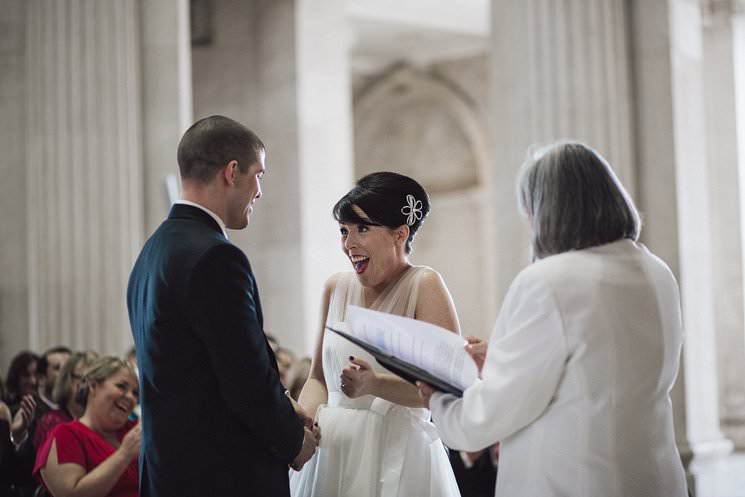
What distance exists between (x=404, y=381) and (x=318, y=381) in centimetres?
48

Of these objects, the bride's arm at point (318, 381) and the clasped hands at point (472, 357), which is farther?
the bride's arm at point (318, 381)

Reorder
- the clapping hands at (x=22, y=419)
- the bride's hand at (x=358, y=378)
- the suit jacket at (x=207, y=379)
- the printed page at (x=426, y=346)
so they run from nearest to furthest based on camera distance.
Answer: the printed page at (x=426, y=346) < the suit jacket at (x=207, y=379) < the bride's hand at (x=358, y=378) < the clapping hands at (x=22, y=419)

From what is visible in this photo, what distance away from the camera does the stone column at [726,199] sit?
12.3 metres

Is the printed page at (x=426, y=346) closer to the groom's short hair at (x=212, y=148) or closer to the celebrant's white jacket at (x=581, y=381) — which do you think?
the celebrant's white jacket at (x=581, y=381)

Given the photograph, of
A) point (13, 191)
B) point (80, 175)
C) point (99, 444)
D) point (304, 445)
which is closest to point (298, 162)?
point (80, 175)

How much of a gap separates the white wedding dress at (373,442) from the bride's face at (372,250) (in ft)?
0.21

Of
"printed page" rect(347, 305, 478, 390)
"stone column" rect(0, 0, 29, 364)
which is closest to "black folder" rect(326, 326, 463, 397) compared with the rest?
"printed page" rect(347, 305, 478, 390)

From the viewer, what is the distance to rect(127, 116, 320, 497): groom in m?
3.29

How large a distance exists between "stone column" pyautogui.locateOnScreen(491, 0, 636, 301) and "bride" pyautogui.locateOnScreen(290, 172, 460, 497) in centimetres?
459

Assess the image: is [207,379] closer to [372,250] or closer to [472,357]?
[472,357]

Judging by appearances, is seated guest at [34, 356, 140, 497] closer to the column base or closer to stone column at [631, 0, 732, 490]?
the column base

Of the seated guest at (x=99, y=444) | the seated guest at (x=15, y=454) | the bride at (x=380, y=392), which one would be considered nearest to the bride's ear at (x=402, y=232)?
the bride at (x=380, y=392)

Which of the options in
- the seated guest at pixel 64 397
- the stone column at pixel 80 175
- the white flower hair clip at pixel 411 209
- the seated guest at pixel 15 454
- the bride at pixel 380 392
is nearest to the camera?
the bride at pixel 380 392

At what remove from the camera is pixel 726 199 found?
496 inches
